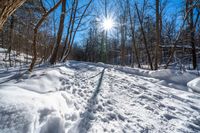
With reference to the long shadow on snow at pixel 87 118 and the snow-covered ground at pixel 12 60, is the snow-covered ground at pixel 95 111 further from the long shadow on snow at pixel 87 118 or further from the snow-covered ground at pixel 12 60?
the snow-covered ground at pixel 12 60

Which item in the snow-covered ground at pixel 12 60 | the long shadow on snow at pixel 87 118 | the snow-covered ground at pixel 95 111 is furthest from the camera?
the snow-covered ground at pixel 12 60

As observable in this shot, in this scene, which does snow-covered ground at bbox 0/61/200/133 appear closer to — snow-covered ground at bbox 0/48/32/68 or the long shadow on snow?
the long shadow on snow

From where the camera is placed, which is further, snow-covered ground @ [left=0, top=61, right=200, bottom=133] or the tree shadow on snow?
the tree shadow on snow

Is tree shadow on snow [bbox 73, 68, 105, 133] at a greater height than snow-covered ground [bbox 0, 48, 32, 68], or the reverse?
snow-covered ground [bbox 0, 48, 32, 68]

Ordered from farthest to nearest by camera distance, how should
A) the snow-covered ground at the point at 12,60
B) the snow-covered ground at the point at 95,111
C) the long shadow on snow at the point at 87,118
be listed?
1. the snow-covered ground at the point at 12,60
2. the long shadow on snow at the point at 87,118
3. the snow-covered ground at the point at 95,111

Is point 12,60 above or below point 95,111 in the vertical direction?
above

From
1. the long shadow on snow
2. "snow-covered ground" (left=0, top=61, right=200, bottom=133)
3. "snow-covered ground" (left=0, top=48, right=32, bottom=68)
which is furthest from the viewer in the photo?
"snow-covered ground" (left=0, top=48, right=32, bottom=68)

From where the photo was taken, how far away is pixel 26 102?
1.46 meters

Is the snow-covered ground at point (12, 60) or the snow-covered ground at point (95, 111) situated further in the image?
the snow-covered ground at point (12, 60)

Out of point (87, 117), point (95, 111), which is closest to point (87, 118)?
point (87, 117)

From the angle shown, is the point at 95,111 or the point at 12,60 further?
the point at 12,60

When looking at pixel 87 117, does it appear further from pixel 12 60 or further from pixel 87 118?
pixel 12 60

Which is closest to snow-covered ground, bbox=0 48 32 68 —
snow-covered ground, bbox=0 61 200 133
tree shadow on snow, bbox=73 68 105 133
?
snow-covered ground, bbox=0 61 200 133

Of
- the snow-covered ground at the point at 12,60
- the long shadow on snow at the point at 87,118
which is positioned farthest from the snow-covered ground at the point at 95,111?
the snow-covered ground at the point at 12,60
